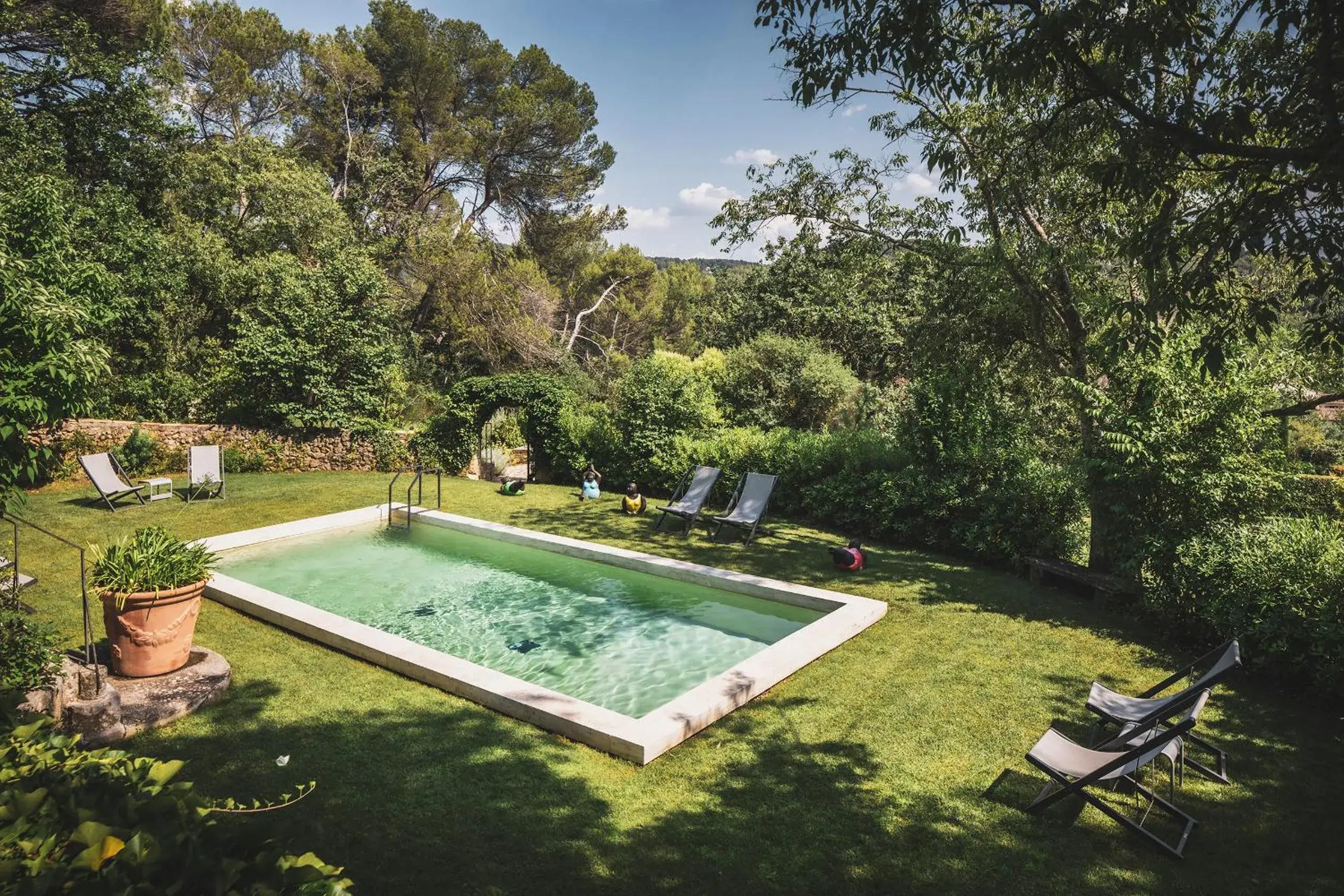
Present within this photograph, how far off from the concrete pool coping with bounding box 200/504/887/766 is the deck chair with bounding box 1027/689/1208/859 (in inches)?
83.0

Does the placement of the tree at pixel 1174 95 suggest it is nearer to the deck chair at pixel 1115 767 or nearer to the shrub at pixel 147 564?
the deck chair at pixel 1115 767

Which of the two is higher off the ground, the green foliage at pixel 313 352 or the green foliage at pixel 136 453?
the green foliage at pixel 313 352

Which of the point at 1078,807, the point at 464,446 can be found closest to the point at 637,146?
the point at 464,446

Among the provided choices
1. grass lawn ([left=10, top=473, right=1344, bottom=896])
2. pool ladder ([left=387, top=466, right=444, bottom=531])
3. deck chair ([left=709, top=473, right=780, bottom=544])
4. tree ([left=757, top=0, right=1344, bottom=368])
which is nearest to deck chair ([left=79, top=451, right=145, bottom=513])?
pool ladder ([left=387, top=466, right=444, bottom=531])

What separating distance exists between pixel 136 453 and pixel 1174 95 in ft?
55.6

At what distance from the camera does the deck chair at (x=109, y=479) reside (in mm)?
11445

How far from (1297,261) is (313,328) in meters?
17.3

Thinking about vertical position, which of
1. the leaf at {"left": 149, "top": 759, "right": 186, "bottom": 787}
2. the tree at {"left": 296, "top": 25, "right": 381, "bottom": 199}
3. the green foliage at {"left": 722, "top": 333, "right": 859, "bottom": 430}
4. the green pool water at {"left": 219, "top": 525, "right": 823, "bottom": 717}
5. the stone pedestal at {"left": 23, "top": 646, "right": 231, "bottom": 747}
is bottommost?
the green pool water at {"left": 219, "top": 525, "right": 823, "bottom": 717}

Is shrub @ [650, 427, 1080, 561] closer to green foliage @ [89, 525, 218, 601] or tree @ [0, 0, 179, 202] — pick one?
green foliage @ [89, 525, 218, 601]

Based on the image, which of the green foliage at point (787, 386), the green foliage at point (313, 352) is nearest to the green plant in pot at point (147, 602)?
the green foliage at point (313, 352)

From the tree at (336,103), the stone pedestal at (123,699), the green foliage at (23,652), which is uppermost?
the tree at (336,103)

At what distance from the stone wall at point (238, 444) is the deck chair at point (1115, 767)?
15735 mm

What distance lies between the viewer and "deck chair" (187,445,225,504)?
40.7 feet

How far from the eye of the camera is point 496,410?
1667 cm
